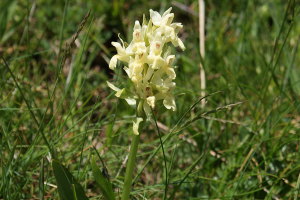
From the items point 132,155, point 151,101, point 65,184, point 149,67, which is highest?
point 149,67

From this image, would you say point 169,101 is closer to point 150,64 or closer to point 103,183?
point 150,64

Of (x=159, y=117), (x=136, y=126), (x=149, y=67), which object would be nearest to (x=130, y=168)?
(x=136, y=126)

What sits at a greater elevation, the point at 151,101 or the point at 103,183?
the point at 151,101

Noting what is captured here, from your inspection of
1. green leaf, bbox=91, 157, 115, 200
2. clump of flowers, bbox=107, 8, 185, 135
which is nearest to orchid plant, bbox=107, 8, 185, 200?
clump of flowers, bbox=107, 8, 185, 135

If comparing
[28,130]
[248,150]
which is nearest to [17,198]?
[28,130]

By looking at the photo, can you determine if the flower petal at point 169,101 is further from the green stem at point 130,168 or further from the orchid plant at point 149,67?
the green stem at point 130,168

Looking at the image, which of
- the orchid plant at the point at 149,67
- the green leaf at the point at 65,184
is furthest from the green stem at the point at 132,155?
→ the green leaf at the point at 65,184
